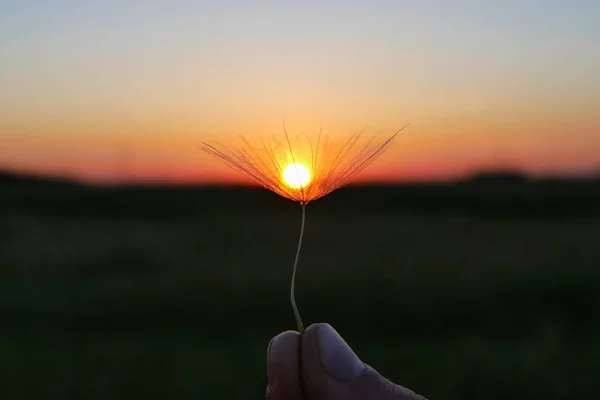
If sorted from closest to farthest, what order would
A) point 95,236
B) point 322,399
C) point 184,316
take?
point 322,399
point 184,316
point 95,236

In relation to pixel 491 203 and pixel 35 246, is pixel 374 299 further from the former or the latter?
pixel 491 203

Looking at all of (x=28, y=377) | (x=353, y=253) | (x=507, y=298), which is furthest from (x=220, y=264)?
(x=28, y=377)

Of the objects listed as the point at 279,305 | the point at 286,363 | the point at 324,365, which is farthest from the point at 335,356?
the point at 279,305

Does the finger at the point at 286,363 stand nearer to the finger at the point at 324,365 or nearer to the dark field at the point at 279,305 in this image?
the finger at the point at 324,365

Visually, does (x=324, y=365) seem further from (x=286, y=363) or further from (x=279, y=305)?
(x=279, y=305)

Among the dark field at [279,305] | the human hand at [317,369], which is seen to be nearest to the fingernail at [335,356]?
the human hand at [317,369]

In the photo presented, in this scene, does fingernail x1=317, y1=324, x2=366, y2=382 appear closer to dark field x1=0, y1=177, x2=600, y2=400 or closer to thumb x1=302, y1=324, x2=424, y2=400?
thumb x1=302, y1=324, x2=424, y2=400

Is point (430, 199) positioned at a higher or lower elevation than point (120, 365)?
higher

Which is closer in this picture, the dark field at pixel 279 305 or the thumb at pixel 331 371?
the thumb at pixel 331 371

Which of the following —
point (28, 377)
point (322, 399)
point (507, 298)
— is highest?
point (322, 399)
